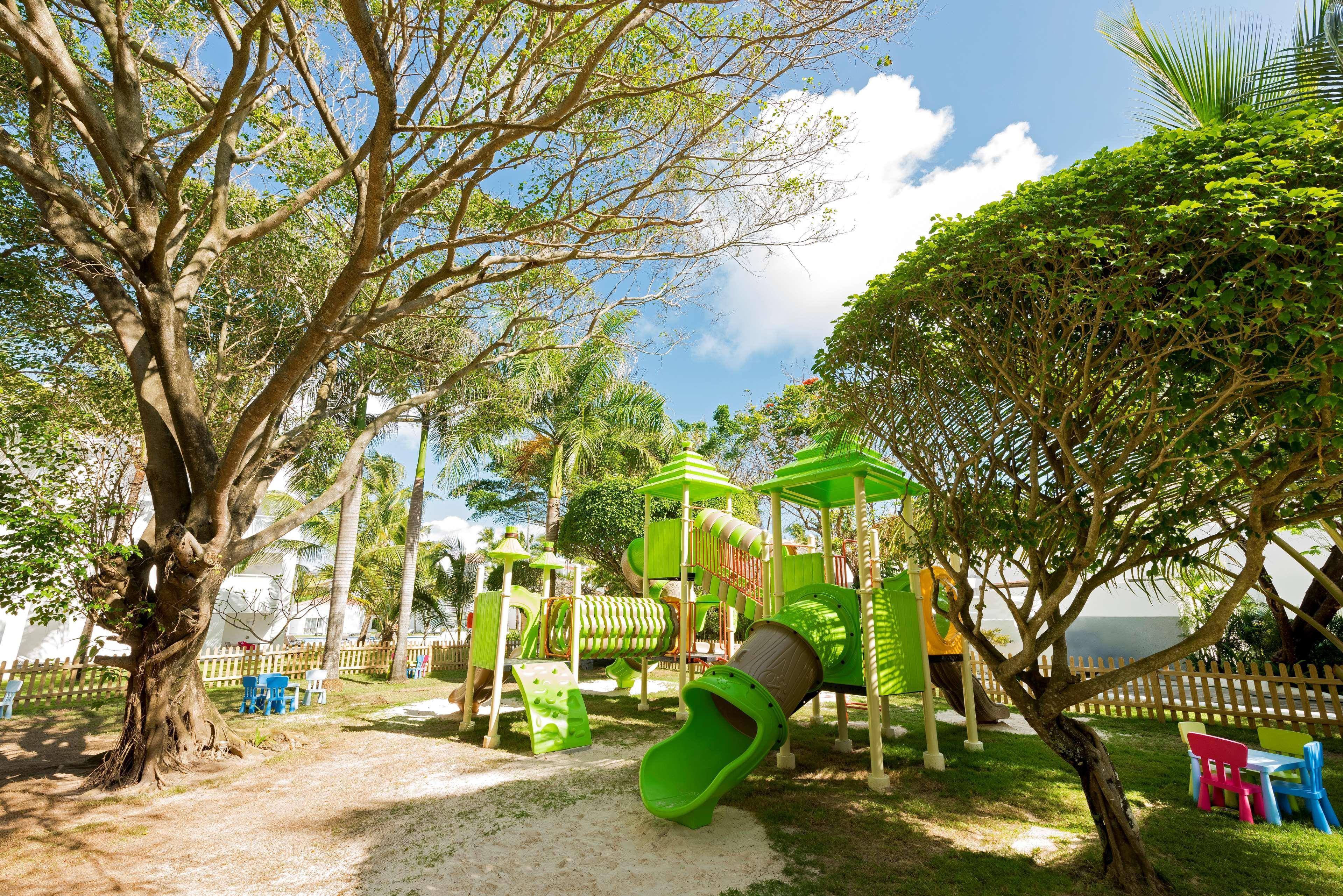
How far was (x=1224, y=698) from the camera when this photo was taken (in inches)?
489

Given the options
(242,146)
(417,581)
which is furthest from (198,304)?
(417,581)

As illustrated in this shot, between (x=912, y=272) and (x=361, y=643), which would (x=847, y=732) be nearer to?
(x=912, y=272)

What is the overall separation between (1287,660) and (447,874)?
53.4 ft

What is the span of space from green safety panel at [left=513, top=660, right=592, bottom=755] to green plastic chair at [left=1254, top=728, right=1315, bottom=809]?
863 centimetres

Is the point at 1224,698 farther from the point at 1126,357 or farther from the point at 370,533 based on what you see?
the point at 370,533

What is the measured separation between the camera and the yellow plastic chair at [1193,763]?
6.79 metres

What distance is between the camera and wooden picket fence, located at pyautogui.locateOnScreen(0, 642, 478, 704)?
13766 millimetres

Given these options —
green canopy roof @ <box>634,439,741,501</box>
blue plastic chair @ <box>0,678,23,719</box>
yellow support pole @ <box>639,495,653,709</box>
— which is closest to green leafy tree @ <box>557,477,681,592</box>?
yellow support pole @ <box>639,495,653,709</box>

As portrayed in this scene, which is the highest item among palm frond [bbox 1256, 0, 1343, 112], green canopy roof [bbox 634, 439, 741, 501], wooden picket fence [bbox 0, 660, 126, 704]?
palm frond [bbox 1256, 0, 1343, 112]

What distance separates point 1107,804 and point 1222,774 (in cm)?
290

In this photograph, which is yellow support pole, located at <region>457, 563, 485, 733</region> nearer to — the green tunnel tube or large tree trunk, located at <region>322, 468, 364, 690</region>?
the green tunnel tube

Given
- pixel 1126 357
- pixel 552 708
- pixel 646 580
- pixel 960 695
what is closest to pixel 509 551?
pixel 552 708

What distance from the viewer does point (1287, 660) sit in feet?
Answer: 41.9

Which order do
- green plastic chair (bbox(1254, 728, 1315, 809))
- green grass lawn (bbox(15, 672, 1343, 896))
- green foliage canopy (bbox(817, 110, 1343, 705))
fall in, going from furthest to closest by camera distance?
green plastic chair (bbox(1254, 728, 1315, 809))
green grass lawn (bbox(15, 672, 1343, 896))
green foliage canopy (bbox(817, 110, 1343, 705))
